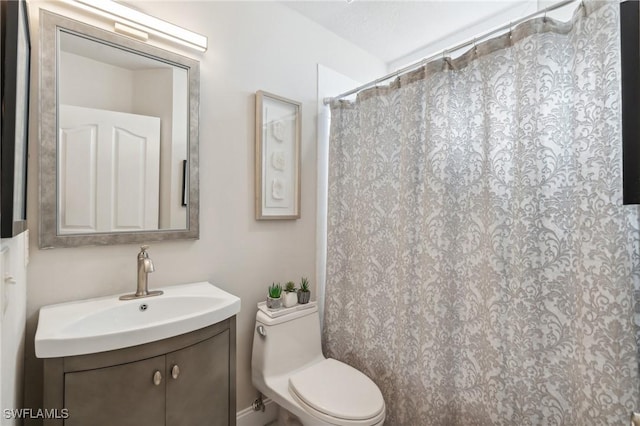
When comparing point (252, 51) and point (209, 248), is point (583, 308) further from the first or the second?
point (252, 51)

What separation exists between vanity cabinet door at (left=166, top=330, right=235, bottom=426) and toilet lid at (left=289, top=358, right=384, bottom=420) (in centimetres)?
36

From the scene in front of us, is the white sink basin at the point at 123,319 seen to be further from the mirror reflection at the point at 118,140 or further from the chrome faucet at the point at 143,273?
the mirror reflection at the point at 118,140

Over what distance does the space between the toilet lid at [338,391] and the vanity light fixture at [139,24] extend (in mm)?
1744

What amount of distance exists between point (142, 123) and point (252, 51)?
0.77 m

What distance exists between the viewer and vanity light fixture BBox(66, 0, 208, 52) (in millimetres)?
1233

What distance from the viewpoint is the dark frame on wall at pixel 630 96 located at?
0.84 metres

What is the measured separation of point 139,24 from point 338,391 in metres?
1.91


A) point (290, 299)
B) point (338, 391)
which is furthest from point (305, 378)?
point (290, 299)

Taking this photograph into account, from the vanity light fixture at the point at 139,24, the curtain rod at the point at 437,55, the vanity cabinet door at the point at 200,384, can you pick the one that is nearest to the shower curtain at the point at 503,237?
the curtain rod at the point at 437,55

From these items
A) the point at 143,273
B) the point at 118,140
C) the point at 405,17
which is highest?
the point at 405,17

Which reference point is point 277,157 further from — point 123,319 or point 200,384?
point 200,384

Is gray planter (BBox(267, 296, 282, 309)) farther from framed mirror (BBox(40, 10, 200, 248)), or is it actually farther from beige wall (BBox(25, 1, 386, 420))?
framed mirror (BBox(40, 10, 200, 248))

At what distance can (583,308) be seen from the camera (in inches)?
39.2

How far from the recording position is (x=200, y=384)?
1.13 metres
